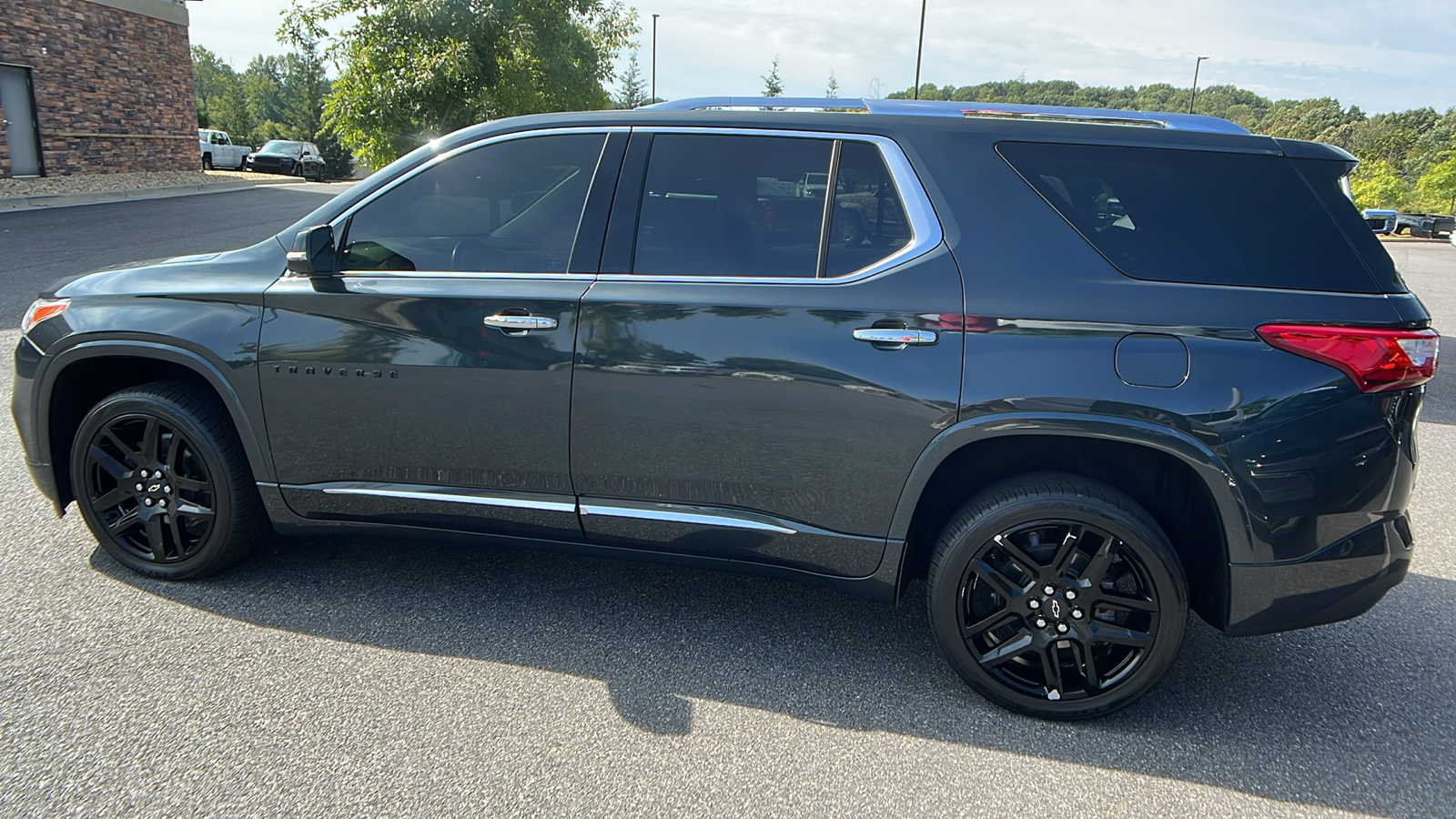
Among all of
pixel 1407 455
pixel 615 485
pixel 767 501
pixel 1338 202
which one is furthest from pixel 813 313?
pixel 1407 455

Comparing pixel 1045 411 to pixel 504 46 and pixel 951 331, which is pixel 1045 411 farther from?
pixel 504 46

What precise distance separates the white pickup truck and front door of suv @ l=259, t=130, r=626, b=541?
38.6 meters

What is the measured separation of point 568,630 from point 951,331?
173 cm

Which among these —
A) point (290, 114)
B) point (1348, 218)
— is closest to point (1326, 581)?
point (1348, 218)

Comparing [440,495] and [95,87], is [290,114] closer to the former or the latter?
[95,87]

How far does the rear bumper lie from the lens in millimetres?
2795

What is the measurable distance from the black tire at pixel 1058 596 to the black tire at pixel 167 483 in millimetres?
2593

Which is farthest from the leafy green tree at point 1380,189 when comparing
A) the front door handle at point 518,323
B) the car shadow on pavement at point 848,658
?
the front door handle at point 518,323

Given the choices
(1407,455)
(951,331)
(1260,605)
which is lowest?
(1260,605)

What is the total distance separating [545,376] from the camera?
313cm

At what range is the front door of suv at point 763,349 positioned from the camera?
2.91 metres

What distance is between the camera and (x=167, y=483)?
361 centimetres

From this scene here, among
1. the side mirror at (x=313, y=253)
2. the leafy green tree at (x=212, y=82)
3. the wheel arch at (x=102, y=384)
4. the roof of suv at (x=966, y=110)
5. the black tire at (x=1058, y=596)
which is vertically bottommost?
the black tire at (x=1058, y=596)

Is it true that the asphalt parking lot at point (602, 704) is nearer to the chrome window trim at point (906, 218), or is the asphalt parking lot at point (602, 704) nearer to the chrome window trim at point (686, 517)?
the chrome window trim at point (686, 517)
